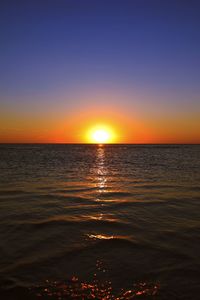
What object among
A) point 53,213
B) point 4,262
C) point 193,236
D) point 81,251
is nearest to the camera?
point 4,262

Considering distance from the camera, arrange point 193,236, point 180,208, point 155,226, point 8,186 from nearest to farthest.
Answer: point 193,236 < point 155,226 < point 180,208 < point 8,186

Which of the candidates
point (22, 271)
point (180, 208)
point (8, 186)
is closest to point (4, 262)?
point (22, 271)

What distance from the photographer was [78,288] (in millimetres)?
5012

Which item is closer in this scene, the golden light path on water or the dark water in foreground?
the golden light path on water

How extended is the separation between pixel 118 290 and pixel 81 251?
75.2 inches

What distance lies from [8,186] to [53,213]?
7341mm

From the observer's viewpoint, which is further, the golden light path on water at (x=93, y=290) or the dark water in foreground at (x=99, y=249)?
the dark water in foreground at (x=99, y=249)

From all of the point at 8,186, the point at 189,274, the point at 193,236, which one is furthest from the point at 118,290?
the point at 8,186

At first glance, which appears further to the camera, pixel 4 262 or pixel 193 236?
pixel 193 236

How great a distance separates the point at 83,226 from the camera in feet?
28.9

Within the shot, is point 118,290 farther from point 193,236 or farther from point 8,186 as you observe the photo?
point 8,186

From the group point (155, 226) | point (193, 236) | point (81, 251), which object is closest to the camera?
point (81, 251)

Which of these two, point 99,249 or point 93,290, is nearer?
point 93,290

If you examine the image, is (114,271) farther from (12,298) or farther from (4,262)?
(4,262)
